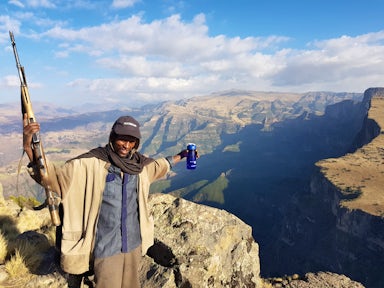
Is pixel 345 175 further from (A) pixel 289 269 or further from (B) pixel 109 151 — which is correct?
(B) pixel 109 151

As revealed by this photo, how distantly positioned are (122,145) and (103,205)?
4.13 ft

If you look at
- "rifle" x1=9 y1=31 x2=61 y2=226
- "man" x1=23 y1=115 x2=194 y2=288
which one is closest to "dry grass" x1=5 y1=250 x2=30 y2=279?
"man" x1=23 y1=115 x2=194 y2=288

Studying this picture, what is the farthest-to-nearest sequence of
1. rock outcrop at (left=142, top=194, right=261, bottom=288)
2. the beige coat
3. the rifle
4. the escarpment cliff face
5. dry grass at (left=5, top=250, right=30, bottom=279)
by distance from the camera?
the escarpment cliff face < rock outcrop at (left=142, top=194, right=261, bottom=288) < dry grass at (left=5, top=250, right=30, bottom=279) < the beige coat < the rifle

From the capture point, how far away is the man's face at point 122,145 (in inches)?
249

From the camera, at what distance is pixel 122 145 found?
636 cm

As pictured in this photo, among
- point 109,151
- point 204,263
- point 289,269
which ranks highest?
point 109,151

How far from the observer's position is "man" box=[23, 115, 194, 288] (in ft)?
19.2

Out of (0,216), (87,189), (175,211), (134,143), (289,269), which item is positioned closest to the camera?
(87,189)

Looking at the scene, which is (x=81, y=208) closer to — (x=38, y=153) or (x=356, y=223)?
(x=38, y=153)

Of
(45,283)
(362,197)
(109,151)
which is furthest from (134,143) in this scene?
(362,197)

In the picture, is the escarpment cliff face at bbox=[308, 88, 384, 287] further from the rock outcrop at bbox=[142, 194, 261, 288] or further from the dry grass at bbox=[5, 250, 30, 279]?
the dry grass at bbox=[5, 250, 30, 279]

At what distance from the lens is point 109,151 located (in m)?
6.25

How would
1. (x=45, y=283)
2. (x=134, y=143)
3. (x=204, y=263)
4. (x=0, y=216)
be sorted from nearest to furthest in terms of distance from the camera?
(x=134, y=143) → (x=45, y=283) → (x=204, y=263) → (x=0, y=216)

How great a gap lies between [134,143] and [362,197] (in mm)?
174045
